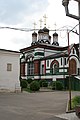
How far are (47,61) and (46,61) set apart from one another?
0.28 metres

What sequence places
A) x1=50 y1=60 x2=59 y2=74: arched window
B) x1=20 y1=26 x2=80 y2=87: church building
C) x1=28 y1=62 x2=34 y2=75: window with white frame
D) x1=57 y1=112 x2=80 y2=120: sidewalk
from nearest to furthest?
x1=57 y1=112 x2=80 y2=120: sidewalk
x1=20 y1=26 x2=80 y2=87: church building
x1=50 y1=60 x2=59 y2=74: arched window
x1=28 y1=62 x2=34 y2=75: window with white frame

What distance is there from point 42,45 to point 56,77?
7.94m

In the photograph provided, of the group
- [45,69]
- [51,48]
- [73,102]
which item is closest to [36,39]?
[51,48]

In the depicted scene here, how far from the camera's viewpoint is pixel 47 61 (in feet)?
158

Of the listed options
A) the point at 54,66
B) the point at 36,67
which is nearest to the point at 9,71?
the point at 54,66

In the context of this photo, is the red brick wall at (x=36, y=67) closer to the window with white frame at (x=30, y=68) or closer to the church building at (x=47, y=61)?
the church building at (x=47, y=61)

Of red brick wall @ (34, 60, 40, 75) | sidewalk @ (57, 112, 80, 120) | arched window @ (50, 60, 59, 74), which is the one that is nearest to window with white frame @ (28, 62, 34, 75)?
red brick wall @ (34, 60, 40, 75)

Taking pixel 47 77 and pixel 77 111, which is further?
pixel 47 77

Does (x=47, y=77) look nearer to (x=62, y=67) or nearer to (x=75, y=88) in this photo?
(x=62, y=67)

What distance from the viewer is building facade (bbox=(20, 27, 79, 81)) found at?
4419cm

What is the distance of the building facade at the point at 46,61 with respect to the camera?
1740 inches

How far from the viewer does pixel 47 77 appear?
47.2 m

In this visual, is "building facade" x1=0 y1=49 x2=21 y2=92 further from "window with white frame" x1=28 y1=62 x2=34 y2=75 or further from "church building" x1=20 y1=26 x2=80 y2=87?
"window with white frame" x1=28 y1=62 x2=34 y2=75

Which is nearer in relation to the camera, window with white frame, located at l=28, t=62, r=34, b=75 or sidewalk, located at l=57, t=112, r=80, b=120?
sidewalk, located at l=57, t=112, r=80, b=120
